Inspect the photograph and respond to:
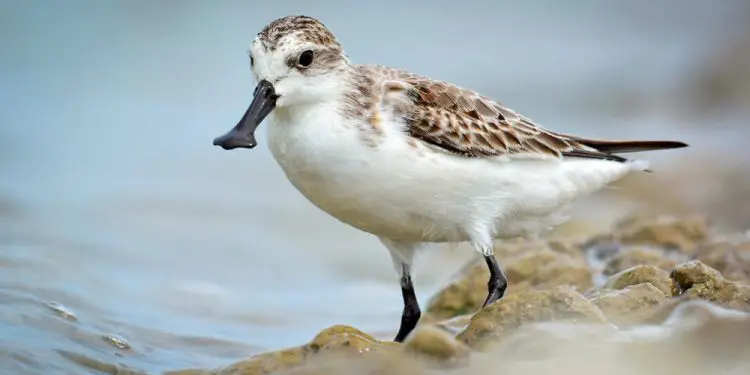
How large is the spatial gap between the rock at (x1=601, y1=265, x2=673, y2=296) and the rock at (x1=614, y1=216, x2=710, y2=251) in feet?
6.97

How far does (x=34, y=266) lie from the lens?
9539 mm

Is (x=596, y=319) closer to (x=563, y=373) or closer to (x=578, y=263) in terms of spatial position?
(x=563, y=373)

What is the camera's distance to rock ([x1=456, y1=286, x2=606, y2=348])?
619 centimetres

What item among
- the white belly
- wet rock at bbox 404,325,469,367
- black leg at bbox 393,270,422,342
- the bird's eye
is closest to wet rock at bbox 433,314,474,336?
black leg at bbox 393,270,422,342

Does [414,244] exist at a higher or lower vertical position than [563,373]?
higher

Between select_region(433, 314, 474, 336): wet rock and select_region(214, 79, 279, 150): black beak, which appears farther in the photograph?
select_region(433, 314, 474, 336): wet rock

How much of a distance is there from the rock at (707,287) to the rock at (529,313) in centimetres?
80

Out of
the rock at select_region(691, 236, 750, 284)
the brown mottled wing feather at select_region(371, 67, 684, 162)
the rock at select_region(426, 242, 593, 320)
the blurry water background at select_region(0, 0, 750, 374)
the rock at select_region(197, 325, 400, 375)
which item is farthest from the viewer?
the blurry water background at select_region(0, 0, 750, 374)

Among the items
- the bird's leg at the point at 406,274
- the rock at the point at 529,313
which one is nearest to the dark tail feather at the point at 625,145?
the bird's leg at the point at 406,274

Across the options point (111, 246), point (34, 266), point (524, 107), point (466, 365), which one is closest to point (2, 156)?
point (111, 246)

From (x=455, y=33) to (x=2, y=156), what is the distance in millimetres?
7540

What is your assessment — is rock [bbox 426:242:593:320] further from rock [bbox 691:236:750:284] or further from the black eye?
the black eye

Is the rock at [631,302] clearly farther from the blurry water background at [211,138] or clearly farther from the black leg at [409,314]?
the blurry water background at [211,138]

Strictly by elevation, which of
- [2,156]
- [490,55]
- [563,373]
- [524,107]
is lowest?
[563,373]
